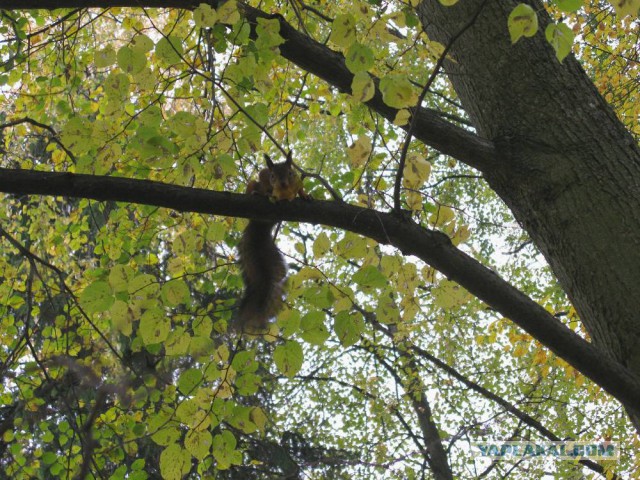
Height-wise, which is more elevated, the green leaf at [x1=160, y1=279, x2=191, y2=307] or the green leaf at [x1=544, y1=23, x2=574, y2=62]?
the green leaf at [x1=160, y1=279, x2=191, y2=307]

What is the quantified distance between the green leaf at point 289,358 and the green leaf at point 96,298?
0.51 m

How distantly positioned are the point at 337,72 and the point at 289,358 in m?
0.92

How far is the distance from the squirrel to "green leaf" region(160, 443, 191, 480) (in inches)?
18.3

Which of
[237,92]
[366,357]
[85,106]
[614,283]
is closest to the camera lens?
[614,283]

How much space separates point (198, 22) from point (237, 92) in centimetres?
93

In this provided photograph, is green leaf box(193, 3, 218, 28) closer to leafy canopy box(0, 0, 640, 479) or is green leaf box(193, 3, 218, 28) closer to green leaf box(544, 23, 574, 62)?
leafy canopy box(0, 0, 640, 479)

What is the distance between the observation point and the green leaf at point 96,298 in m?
1.85

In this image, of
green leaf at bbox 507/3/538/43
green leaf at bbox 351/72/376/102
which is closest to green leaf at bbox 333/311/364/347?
green leaf at bbox 351/72/376/102

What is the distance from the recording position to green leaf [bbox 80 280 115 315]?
73.0 inches

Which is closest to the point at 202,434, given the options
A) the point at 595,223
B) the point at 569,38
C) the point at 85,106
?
the point at 595,223

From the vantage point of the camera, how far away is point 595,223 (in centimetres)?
176

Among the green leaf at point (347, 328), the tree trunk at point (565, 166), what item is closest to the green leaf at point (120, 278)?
the green leaf at point (347, 328)

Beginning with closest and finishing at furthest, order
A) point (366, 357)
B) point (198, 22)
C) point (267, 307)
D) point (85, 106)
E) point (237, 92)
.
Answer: point (198, 22)
point (267, 307)
point (237, 92)
point (85, 106)
point (366, 357)

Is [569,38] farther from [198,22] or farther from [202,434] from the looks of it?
[202,434]
